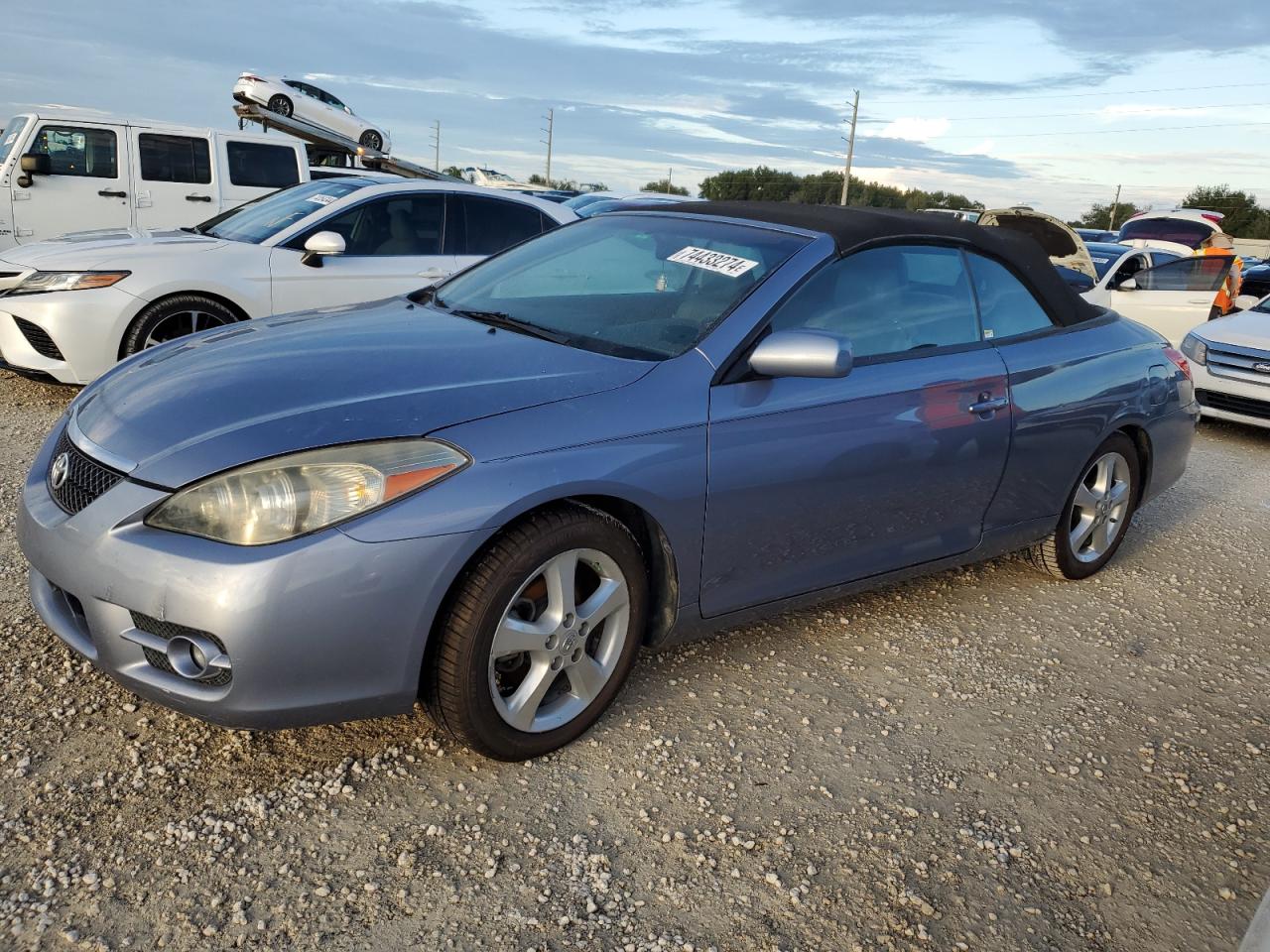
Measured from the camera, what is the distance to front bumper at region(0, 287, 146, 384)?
19.2ft

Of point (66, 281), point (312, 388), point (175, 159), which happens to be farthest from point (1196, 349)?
point (175, 159)

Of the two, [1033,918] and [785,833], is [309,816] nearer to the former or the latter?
[785,833]

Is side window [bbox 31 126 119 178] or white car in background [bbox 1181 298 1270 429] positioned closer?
Result: white car in background [bbox 1181 298 1270 429]

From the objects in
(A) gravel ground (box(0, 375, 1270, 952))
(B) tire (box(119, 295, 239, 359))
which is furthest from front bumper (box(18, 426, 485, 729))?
(B) tire (box(119, 295, 239, 359))

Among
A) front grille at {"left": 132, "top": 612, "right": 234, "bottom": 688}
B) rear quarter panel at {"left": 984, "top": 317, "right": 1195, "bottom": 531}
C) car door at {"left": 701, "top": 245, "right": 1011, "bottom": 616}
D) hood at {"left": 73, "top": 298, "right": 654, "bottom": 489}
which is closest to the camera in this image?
front grille at {"left": 132, "top": 612, "right": 234, "bottom": 688}

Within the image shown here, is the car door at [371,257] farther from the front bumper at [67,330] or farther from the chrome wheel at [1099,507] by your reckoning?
the chrome wheel at [1099,507]

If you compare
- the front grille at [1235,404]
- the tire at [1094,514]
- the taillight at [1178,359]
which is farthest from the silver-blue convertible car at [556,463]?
the front grille at [1235,404]

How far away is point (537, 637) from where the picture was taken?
2676 mm

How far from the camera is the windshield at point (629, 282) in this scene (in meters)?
3.13

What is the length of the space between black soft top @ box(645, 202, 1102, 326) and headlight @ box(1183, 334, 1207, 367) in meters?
4.54

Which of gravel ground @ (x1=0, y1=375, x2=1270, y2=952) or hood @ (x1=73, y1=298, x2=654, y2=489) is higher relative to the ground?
hood @ (x1=73, y1=298, x2=654, y2=489)

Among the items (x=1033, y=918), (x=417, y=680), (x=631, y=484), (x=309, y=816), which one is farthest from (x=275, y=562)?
(x=1033, y=918)

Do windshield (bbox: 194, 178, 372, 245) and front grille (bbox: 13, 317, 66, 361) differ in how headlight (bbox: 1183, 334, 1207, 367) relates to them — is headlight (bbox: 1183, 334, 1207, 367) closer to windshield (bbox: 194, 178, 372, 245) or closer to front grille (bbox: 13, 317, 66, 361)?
windshield (bbox: 194, 178, 372, 245)

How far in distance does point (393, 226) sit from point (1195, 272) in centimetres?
768
